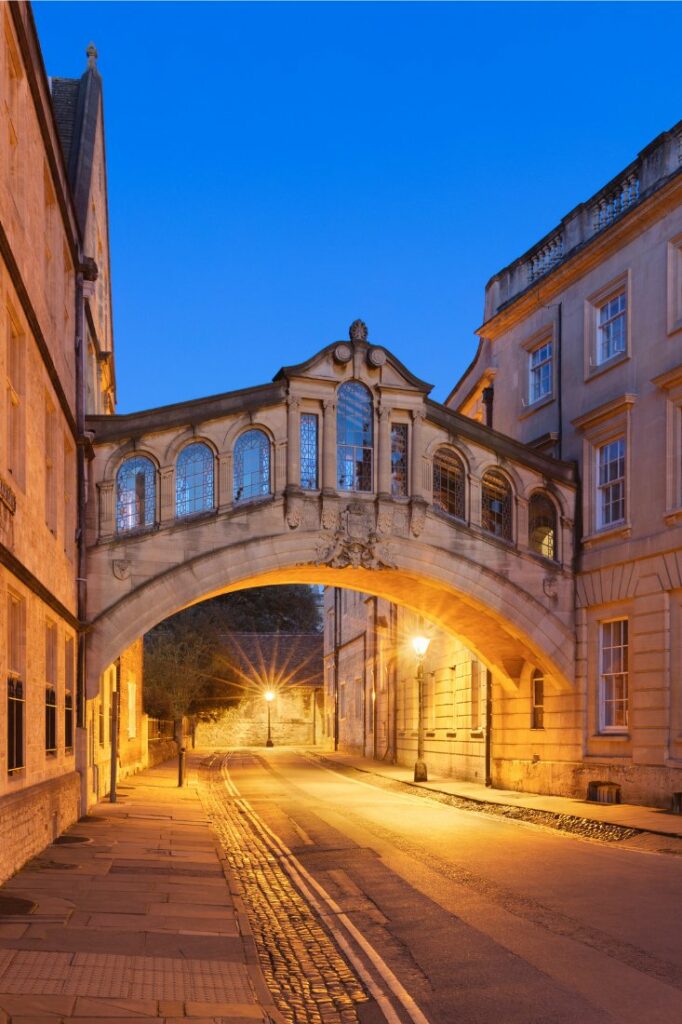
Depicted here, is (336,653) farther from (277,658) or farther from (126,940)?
(126,940)

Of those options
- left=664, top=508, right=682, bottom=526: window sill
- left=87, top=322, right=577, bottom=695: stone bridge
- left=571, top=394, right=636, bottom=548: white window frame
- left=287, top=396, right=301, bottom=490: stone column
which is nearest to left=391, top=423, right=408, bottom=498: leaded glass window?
left=87, top=322, right=577, bottom=695: stone bridge

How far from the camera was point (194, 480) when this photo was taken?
22.5 meters

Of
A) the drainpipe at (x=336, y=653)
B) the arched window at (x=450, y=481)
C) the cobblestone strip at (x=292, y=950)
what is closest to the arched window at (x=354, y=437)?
the arched window at (x=450, y=481)

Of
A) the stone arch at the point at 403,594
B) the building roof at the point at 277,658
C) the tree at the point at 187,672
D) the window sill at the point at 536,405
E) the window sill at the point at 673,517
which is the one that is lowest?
the building roof at the point at 277,658

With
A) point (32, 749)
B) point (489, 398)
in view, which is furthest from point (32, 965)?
point (489, 398)

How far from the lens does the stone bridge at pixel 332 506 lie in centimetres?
2175

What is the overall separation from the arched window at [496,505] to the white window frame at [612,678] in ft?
10.3

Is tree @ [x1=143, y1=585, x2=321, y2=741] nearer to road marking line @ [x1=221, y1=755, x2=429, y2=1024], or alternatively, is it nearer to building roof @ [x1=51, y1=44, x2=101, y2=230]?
building roof @ [x1=51, y1=44, x2=101, y2=230]

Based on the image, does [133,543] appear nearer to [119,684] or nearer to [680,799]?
[119,684]

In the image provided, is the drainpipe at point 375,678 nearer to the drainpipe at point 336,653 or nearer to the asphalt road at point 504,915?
the drainpipe at point 336,653

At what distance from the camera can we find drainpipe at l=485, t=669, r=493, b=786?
27.0m

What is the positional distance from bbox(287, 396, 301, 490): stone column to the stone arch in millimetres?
1217

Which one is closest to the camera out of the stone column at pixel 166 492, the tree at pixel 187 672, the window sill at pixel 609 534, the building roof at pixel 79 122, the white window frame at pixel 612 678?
the building roof at pixel 79 122

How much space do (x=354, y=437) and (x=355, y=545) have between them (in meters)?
2.42
